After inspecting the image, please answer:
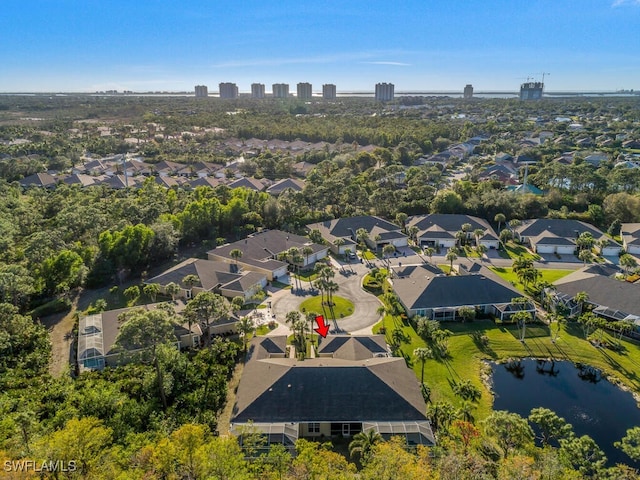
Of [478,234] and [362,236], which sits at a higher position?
[478,234]

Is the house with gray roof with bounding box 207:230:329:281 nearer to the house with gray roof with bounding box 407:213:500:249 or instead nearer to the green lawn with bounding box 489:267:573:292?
the house with gray roof with bounding box 407:213:500:249

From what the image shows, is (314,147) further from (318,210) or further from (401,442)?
(401,442)

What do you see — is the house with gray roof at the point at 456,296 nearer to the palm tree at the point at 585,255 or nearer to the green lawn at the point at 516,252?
the green lawn at the point at 516,252

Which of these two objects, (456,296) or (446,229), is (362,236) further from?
(456,296)

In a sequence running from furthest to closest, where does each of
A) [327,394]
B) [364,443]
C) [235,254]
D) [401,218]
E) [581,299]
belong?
[401,218] → [235,254] → [581,299] → [327,394] → [364,443]

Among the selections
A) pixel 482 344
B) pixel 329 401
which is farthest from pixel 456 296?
pixel 329 401

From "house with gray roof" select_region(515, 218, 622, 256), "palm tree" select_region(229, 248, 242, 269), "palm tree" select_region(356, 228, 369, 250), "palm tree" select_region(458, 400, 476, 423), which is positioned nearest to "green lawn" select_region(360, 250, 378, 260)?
"palm tree" select_region(356, 228, 369, 250)

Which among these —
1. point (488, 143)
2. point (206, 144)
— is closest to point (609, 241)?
point (488, 143)
